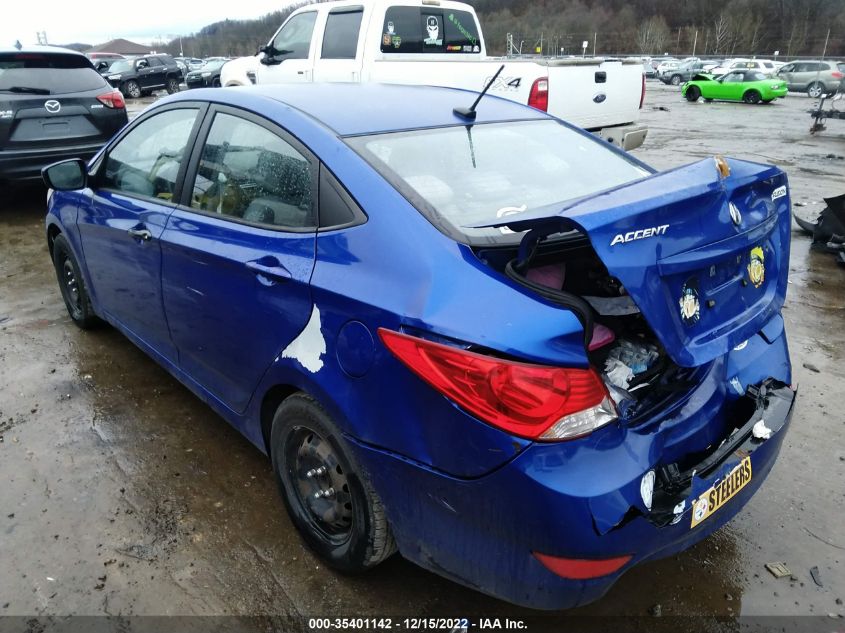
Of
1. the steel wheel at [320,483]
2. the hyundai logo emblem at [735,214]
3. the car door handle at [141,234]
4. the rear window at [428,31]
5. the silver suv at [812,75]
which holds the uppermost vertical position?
the rear window at [428,31]

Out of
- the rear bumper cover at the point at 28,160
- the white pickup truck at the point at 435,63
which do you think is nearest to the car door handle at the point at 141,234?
the white pickup truck at the point at 435,63

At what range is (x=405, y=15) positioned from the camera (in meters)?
8.32

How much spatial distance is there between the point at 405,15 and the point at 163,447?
6933mm

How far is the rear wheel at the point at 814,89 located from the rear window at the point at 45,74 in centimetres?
3147

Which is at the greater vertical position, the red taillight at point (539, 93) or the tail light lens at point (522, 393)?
the red taillight at point (539, 93)

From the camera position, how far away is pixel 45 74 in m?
7.27

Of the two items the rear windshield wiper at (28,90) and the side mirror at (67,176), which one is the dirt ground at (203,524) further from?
the rear windshield wiper at (28,90)

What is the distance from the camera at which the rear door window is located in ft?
27.0

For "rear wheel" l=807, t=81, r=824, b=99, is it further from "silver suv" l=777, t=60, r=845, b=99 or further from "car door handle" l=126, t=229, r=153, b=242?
"car door handle" l=126, t=229, r=153, b=242

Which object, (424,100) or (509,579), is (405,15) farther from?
(509,579)

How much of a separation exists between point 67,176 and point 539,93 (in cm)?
487

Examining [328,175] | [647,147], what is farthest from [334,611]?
[647,147]

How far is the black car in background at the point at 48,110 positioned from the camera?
700cm

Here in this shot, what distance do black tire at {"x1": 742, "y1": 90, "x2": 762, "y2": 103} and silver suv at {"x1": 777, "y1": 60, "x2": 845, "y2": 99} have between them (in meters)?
4.15
